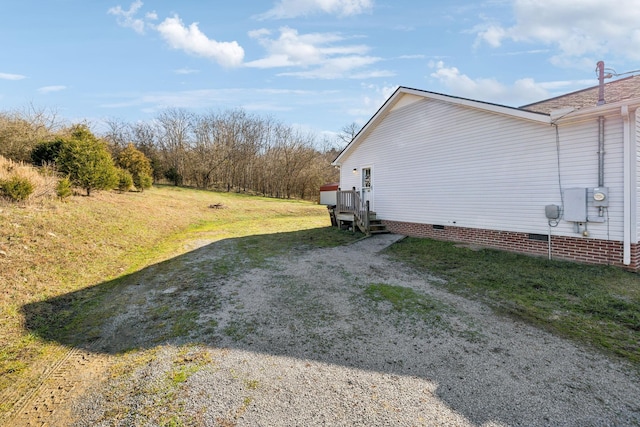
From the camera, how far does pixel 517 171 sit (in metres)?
7.84

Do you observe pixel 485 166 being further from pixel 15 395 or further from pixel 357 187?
pixel 15 395

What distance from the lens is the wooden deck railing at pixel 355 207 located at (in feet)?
38.2

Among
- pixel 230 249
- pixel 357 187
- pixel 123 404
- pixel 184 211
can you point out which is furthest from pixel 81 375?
pixel 184 211

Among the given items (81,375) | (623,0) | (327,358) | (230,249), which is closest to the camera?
(81,375)

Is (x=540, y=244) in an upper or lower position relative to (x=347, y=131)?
lower

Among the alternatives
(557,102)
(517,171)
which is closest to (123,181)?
(517,171)

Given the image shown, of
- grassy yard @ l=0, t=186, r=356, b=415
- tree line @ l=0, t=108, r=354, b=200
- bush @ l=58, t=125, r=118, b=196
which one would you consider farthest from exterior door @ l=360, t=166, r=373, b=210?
tree line @ l=0, t=108, r=354, b=200

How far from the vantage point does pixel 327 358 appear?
329cm

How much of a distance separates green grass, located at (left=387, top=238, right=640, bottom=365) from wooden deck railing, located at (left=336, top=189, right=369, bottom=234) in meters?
3.55

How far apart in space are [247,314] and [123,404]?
6.58 feet

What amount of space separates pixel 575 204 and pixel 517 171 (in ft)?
5.10

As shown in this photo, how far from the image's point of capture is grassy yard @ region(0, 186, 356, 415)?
3541 mm

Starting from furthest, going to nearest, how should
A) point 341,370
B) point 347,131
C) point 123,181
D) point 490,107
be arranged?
point 347,131 < point 123,181 < point 490,107 < point 341,370

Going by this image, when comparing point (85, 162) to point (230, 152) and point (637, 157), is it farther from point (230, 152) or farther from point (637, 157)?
point (230, 152)
